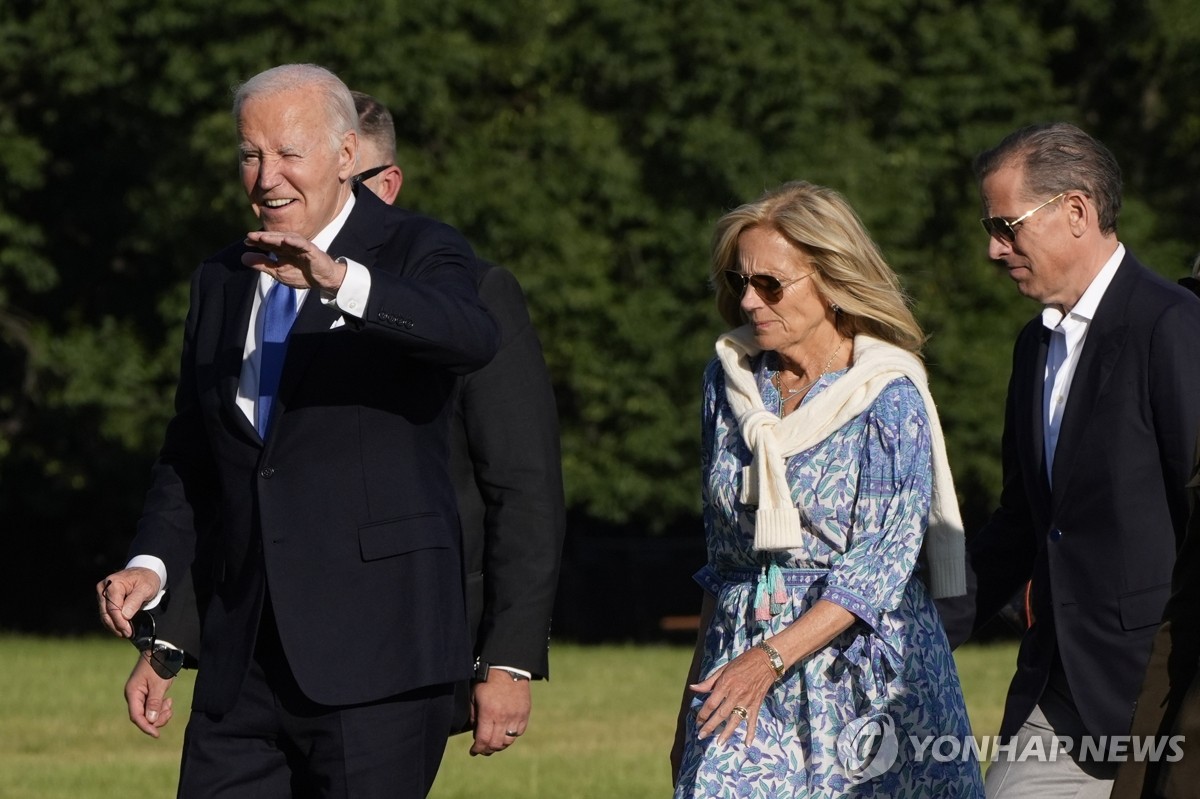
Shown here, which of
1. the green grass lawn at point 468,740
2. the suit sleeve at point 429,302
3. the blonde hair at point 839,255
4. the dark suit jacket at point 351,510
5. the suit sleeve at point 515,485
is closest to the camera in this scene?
the suit sleeve at point 429,302

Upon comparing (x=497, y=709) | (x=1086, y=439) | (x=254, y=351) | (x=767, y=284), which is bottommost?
(x=497, y=709)

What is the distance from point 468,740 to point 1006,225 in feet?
27.8

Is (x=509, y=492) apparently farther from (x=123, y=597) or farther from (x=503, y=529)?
(x=123, y=597)

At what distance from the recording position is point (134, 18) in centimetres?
2123

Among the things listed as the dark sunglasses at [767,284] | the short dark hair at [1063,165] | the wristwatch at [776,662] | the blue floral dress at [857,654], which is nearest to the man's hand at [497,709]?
the blue floral dress at [857,654]

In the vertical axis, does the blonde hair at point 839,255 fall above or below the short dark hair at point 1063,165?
below

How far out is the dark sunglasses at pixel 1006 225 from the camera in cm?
464

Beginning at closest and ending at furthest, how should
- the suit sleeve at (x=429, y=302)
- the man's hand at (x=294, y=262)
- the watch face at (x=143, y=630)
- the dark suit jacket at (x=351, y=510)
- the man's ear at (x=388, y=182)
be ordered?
the man's hand at (x=294, y=262) < the suit sleeve at (x=429, y=302) < the dark suit jacket at (x=351, y=510) < the watch face at (x=143, y=630) < the man's ear at (x=388, y=182)

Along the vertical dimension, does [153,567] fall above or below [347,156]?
below

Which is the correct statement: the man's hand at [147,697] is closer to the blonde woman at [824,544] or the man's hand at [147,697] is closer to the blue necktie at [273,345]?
the blue necktie at [273,345]

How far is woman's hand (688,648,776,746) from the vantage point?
162 inches

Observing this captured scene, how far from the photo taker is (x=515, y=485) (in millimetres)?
4418

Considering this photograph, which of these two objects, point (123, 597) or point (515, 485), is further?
point (515, 485)

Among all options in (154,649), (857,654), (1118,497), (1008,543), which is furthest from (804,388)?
(154,649)
